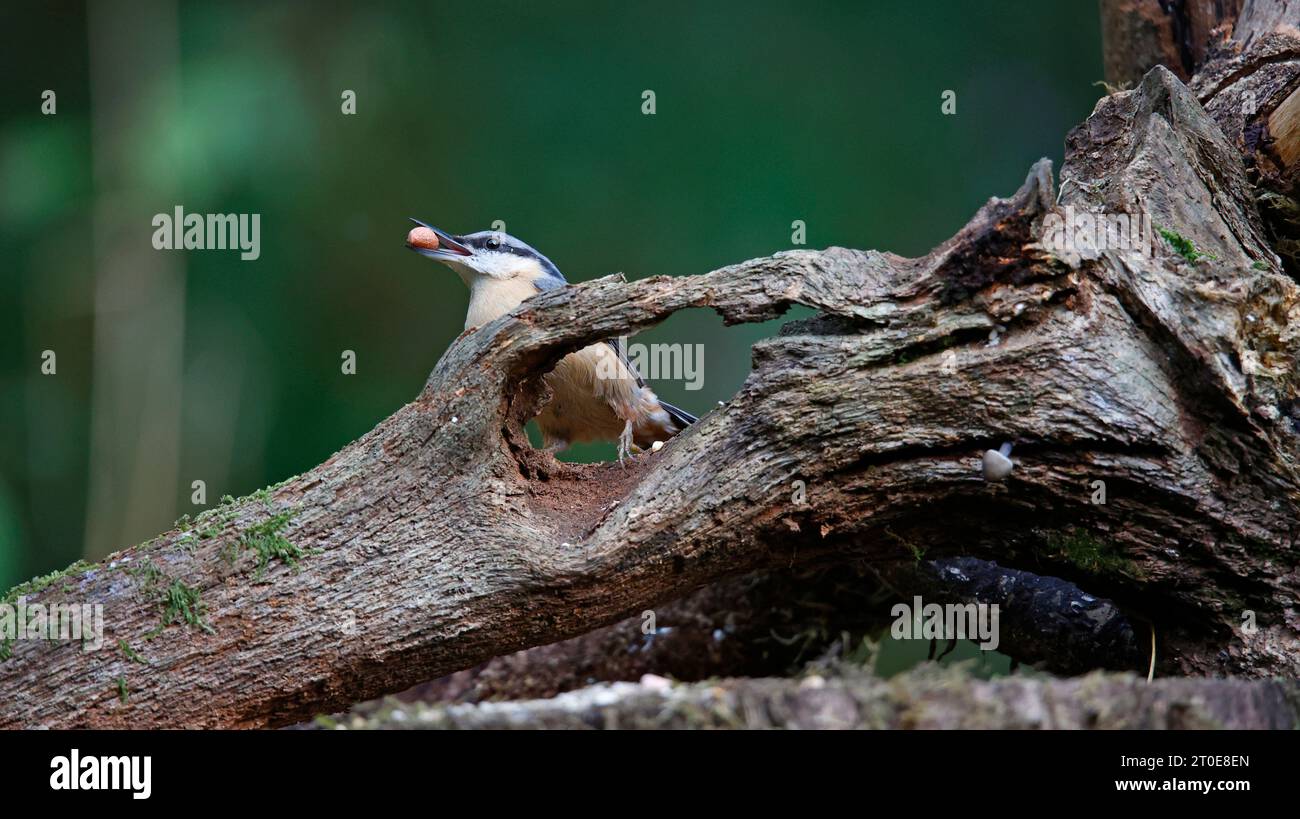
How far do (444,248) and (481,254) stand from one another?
12 cm

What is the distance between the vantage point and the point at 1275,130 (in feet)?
9.16

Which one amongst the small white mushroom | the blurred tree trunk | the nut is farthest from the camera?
the blurred tree trunk

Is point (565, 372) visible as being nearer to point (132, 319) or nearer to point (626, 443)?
point (626, 443)

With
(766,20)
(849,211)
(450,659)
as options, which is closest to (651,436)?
(450,659)

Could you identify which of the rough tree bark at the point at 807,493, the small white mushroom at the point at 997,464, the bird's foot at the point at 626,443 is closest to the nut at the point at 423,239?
the bird's foot at the point at 626,443

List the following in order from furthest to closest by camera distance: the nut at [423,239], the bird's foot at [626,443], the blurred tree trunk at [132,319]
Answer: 1. the blurred tree trunk at [132,319]
2. the nut at [423,239]
3. the bird's foot at [626,443]

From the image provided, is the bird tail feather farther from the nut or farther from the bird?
the nut

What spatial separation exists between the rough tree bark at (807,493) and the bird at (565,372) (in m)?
0.70

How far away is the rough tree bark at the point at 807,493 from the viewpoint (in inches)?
81.0

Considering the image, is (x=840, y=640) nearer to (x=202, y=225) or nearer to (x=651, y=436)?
(x=651, y=436)

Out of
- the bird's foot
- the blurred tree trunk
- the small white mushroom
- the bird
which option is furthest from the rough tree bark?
the blurred tree trunk

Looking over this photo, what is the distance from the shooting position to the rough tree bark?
81.0 inches

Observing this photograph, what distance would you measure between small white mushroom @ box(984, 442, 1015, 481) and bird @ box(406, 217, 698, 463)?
1.09 metres

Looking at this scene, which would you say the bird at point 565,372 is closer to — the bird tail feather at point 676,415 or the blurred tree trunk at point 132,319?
the bird tail feather at point 676,415
